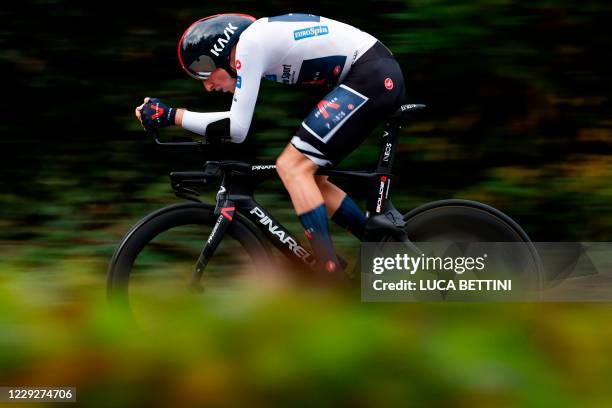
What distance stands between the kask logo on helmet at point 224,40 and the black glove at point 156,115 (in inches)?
13.2

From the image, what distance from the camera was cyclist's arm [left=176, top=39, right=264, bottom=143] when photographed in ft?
13.6

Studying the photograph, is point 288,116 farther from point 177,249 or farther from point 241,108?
point 241,108

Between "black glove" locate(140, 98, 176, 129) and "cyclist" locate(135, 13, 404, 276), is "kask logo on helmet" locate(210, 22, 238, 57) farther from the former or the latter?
"black glove" locate(140, 98, 176, 129)

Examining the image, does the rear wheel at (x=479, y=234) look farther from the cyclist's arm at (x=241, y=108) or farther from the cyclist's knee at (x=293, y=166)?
the cyclist's arm at (x=241, y=108)

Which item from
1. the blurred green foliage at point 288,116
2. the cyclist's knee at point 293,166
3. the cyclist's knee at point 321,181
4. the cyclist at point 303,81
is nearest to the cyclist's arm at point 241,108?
the cyclist at point 303,81

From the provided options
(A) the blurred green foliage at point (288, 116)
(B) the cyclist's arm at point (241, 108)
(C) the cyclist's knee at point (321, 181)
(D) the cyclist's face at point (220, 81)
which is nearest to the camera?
(B) the cyclist's arm at point (241, 108)

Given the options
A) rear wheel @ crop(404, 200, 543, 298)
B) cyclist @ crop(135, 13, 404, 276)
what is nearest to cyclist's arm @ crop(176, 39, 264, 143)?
cyclist @ crop(135, 13, 404, 276)

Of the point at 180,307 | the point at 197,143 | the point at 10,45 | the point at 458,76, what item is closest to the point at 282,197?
the point at 458,76

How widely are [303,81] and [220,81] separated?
39 centimetres

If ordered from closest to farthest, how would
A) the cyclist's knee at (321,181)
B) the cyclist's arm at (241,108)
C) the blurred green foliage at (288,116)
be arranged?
the cyclist's arm at (241,108), the cyclist's knee at (321,181), the blurred green foliage at (288,116)

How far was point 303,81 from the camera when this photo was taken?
4402 millimetres

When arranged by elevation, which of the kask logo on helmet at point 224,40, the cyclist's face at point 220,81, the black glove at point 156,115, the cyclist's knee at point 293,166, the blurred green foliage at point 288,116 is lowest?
the blurred green foliage at point 288,116

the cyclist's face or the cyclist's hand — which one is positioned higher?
the cyclist's face

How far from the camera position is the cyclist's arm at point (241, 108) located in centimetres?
415
